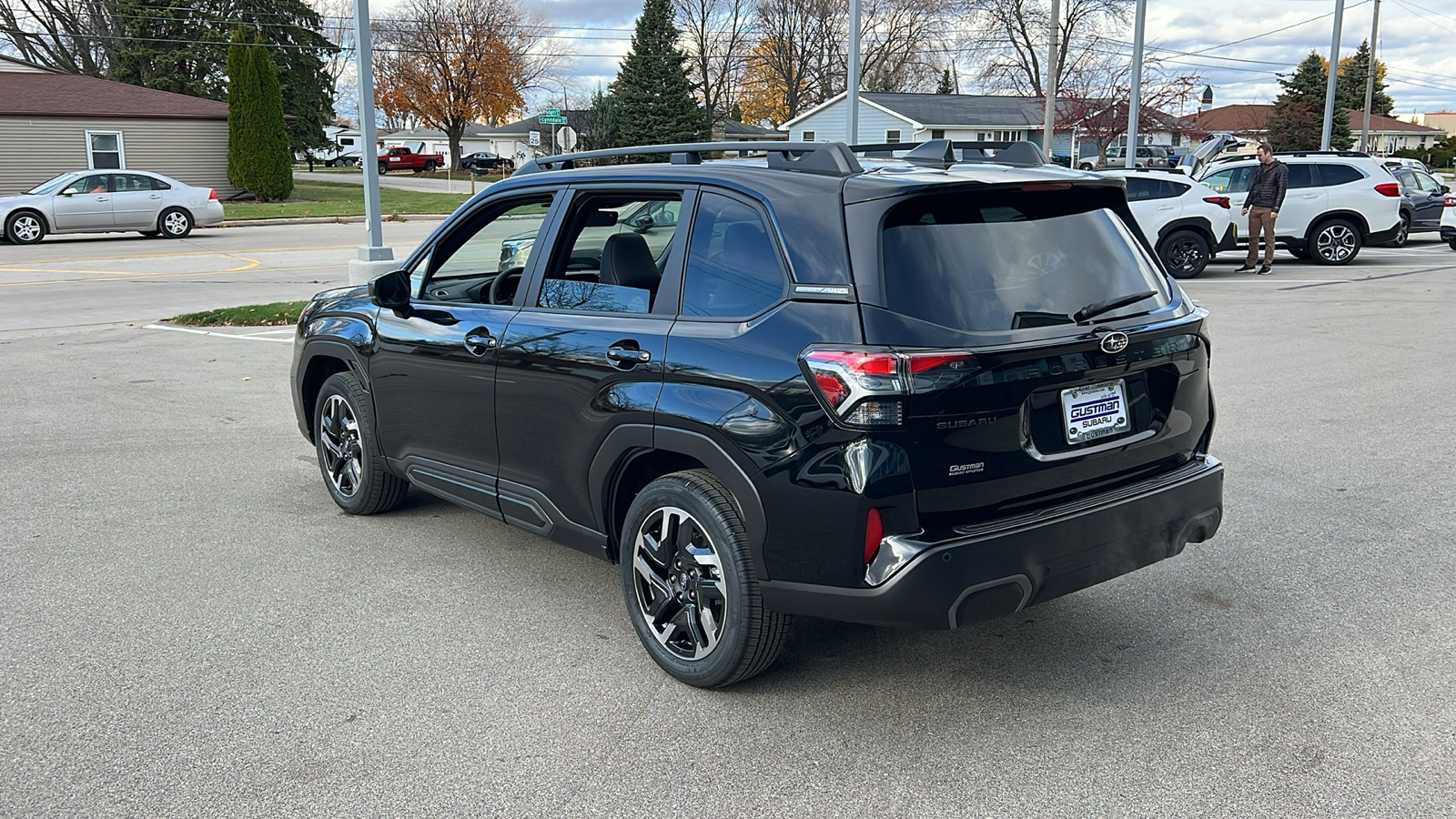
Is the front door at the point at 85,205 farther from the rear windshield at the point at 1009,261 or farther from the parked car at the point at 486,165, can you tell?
the parked car at the point at 486,165

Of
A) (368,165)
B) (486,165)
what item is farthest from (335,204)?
(486,165)

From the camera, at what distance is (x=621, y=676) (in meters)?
4.04

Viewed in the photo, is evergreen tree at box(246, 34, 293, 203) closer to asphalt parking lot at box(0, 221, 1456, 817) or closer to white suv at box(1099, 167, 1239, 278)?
white suv at box(1099, 167, 1239, 278)

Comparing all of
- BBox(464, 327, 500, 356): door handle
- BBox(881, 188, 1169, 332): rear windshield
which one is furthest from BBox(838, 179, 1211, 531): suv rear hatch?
BBox(464, 327, 500, 356): door handle

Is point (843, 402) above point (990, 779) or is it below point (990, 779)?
above

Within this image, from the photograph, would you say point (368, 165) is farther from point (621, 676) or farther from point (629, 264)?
point (621, 676)

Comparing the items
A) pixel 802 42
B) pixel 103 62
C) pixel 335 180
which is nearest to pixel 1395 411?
pixel 335 180

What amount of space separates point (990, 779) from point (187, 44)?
2298 inches

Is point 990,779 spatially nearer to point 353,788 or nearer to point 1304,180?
point 353,788

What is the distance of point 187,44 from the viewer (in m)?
53.1

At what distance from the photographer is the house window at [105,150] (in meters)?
36.4

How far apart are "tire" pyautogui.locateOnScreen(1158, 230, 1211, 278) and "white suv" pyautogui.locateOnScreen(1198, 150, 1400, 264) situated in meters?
2.10

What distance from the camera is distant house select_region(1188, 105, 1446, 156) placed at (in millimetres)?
81188

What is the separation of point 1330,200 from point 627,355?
18.7 metres
